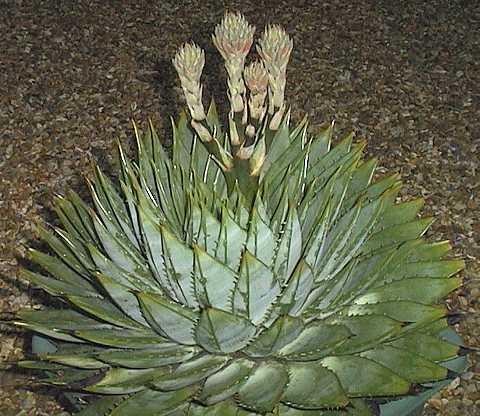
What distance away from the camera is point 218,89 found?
3.60 metres

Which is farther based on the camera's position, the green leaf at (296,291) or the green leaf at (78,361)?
the green leaf at (78,361)

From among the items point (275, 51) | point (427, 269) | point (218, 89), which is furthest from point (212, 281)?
point (218, 89)

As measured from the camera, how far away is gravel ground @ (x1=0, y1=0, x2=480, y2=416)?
309cm

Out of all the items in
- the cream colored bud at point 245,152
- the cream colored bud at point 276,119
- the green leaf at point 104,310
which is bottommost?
the green leaf at point 104,310

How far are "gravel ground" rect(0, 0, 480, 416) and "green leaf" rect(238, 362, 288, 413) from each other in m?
1.20

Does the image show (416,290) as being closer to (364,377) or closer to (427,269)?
(427,269)

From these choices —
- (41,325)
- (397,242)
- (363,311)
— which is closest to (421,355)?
(363,311)

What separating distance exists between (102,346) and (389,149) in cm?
196

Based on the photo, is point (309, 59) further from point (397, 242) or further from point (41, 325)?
point (41, 325)

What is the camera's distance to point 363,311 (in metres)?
1.60

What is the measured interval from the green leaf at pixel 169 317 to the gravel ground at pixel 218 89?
1.17m

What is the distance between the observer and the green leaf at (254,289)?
1.38m

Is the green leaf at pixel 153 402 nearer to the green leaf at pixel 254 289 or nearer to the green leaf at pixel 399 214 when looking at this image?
the green leaf at pixel 254 289

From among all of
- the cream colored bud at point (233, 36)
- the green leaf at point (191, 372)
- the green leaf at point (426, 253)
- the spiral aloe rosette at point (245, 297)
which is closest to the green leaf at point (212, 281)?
the spiral aloe rosette at point (245, 297)
